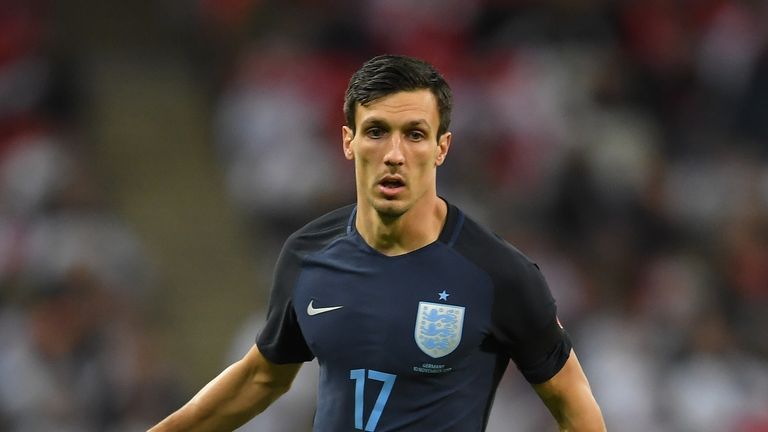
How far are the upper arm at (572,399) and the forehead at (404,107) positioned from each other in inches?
32.6

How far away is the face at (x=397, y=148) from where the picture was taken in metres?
3.98

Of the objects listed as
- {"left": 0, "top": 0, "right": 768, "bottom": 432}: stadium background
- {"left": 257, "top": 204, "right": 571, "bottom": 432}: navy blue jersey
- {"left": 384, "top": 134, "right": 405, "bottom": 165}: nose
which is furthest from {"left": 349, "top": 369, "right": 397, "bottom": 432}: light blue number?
{"left": 0, "top": 0, "right": 768, "bottom": 432}: stadium background

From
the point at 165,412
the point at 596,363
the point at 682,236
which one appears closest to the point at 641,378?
the point at 596,363

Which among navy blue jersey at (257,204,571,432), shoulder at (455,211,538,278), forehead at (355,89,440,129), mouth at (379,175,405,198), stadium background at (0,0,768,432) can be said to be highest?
stadium background at (0,0,768,432)

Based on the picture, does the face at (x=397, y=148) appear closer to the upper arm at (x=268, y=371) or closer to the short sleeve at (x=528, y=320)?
the short sleeve at (x=528, y=320)

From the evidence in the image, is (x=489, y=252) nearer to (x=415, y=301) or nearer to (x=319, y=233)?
(x=415, y=301)

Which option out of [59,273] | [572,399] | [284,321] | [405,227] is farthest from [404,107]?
[59,273]

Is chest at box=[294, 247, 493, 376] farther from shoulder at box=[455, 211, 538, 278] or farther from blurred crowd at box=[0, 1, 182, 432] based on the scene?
blurred crowd at box=[0, 1, 182, 432]

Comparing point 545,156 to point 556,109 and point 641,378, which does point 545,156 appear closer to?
point 556,109

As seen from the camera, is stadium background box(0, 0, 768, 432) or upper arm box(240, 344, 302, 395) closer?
upper arm box(240, 344, 302, 395)

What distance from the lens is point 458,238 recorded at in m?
4.16

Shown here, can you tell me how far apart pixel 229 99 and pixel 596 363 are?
3.59 metres

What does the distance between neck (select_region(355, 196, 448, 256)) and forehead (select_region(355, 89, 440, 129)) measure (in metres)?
0.27

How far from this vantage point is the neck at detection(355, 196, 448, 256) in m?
4.11
